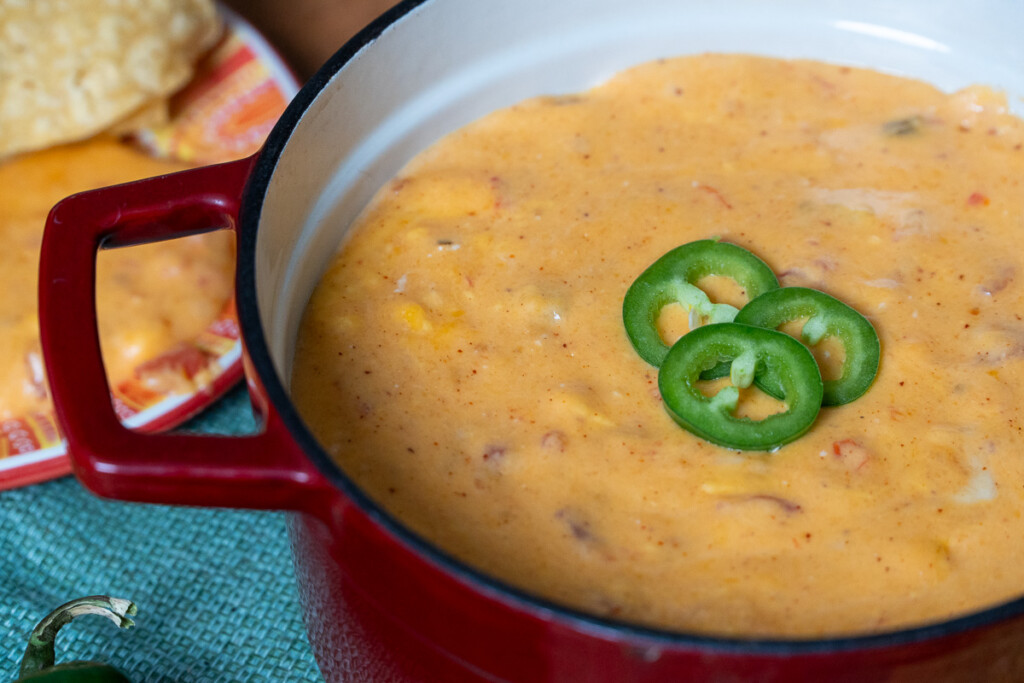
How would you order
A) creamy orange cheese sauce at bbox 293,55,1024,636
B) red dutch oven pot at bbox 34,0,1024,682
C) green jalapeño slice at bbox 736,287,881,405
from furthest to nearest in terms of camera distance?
green jalapeño slice at bbox 736,287,881,405 < creamy orange cheese sauce at bbox 293,55,1024,636 < red dutch oven pot at bbox 34,0,1024,682

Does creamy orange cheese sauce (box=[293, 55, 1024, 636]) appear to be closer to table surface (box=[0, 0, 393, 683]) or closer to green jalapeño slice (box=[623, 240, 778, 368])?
green jalapeño slice (box=[623, 240, 778, 368])

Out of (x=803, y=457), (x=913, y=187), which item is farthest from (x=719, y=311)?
(x=913, y=187)

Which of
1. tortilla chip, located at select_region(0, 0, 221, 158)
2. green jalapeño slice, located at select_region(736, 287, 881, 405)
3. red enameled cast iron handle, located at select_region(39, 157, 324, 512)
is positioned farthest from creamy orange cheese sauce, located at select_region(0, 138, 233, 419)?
green jalapeño slice, located at select_region(736, 287, 881, 405)

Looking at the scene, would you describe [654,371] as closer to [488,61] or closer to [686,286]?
[686,286]

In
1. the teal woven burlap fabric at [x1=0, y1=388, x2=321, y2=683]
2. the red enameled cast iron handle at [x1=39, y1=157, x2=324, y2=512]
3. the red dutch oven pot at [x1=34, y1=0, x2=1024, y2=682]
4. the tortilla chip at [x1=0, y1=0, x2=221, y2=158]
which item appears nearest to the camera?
the red dutch oven pot at [x1=34, y1=0, x2=1024, y2=682]

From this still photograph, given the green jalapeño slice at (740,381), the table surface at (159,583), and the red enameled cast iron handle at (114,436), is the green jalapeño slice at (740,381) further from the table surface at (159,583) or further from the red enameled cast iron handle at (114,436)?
the table surface at (159,583)

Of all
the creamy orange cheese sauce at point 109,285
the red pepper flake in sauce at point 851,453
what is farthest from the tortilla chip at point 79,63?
the red pepper flake in sauce at point 851,453

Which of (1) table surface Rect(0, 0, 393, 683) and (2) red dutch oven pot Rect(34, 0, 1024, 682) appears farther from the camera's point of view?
(1) table surface Rect(0, 0, 393, 683)
